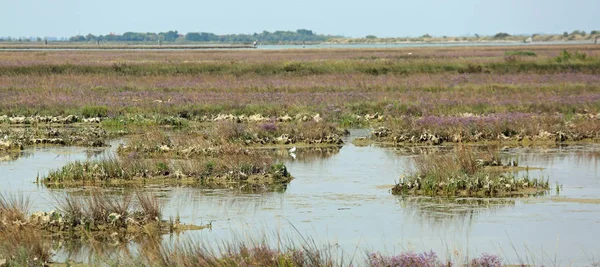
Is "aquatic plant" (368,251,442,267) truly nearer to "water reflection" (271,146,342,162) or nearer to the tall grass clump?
the tall grass clump

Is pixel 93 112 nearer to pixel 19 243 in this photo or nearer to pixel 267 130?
pixel 267 130

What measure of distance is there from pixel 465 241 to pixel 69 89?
3149 centimetres

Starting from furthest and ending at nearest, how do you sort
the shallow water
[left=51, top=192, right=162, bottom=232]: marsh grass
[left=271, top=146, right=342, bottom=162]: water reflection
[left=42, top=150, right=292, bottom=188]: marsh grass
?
[left=271, top=146, right=342, bottom=162]: water reflection
[left=42, top=150, right=292, bottom=188]: marsh grass
[left=51, top=192, right=162, bottom=232]: marsh grass
the shallow water

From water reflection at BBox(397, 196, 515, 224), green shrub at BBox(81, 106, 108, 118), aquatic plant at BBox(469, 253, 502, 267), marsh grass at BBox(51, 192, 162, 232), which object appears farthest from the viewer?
green shrub at BBox(81, 106, 108, 118)

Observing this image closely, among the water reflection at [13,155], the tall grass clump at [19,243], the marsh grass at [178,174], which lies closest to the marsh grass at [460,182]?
the marsh grass at [178,174]

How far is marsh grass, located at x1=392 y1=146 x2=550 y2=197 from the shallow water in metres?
0.46

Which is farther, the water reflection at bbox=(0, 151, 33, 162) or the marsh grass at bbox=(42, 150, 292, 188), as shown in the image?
the water reflection at bbox=(0, 151, 33, 162)

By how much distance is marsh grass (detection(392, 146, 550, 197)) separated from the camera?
58.8 ft

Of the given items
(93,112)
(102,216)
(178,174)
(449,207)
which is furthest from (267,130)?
(102,216)

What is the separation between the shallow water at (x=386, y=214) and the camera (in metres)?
13.6

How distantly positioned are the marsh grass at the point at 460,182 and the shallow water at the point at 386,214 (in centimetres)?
46

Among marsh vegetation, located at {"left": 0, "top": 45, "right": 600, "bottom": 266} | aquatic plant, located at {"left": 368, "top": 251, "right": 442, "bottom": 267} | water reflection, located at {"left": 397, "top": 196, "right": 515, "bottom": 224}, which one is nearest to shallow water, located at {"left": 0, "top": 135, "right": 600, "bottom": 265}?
water reflection, located at {"left": 397, "top": 196, "right": 515, "bottom": 224}

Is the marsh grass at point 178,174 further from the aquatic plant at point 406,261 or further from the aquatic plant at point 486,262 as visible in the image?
the aquatic plant at point 486,262

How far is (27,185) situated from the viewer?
19.6 meters
